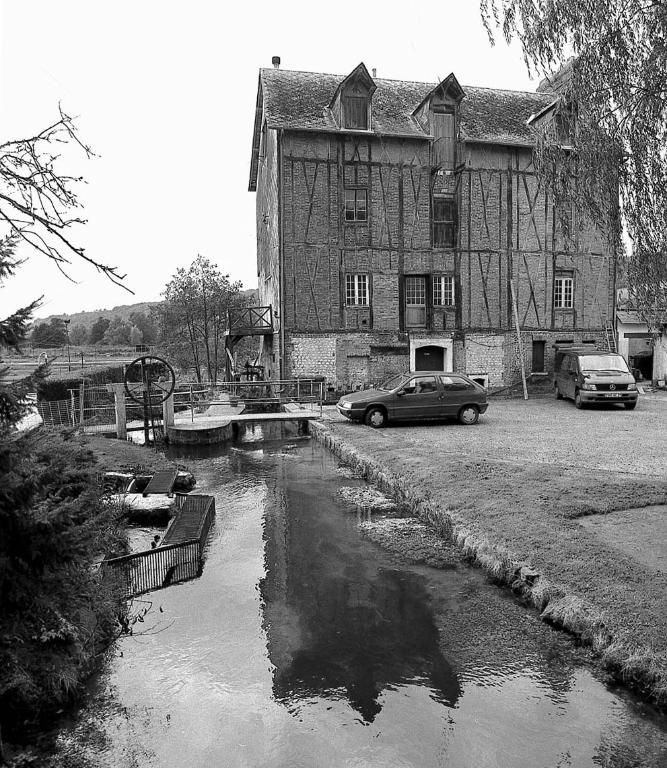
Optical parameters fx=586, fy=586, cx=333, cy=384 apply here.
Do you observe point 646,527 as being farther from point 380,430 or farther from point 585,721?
point 380,430

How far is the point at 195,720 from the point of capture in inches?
175

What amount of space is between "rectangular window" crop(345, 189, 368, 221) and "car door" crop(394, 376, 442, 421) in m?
9.32

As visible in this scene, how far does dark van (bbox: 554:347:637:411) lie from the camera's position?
19719 millimetres

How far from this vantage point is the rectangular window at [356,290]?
23.8 metres

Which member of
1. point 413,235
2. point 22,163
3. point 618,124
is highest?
point 413,235

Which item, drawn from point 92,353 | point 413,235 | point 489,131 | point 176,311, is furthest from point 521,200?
point 92,353

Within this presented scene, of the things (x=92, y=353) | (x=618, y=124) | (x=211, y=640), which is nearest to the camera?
(x=211, y=640)

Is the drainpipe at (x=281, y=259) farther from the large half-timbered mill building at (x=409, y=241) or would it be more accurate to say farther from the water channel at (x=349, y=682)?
the water channel at (x=349, y=682)

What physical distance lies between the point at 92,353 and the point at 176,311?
2286 centimetres

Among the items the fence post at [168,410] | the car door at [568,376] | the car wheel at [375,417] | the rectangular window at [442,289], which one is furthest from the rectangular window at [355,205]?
the fence post at [168,410]

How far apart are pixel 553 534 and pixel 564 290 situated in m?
20.9

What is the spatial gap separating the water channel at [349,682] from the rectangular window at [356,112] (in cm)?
1989

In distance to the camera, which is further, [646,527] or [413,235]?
[413,235]

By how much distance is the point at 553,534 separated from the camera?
23.6 ft
